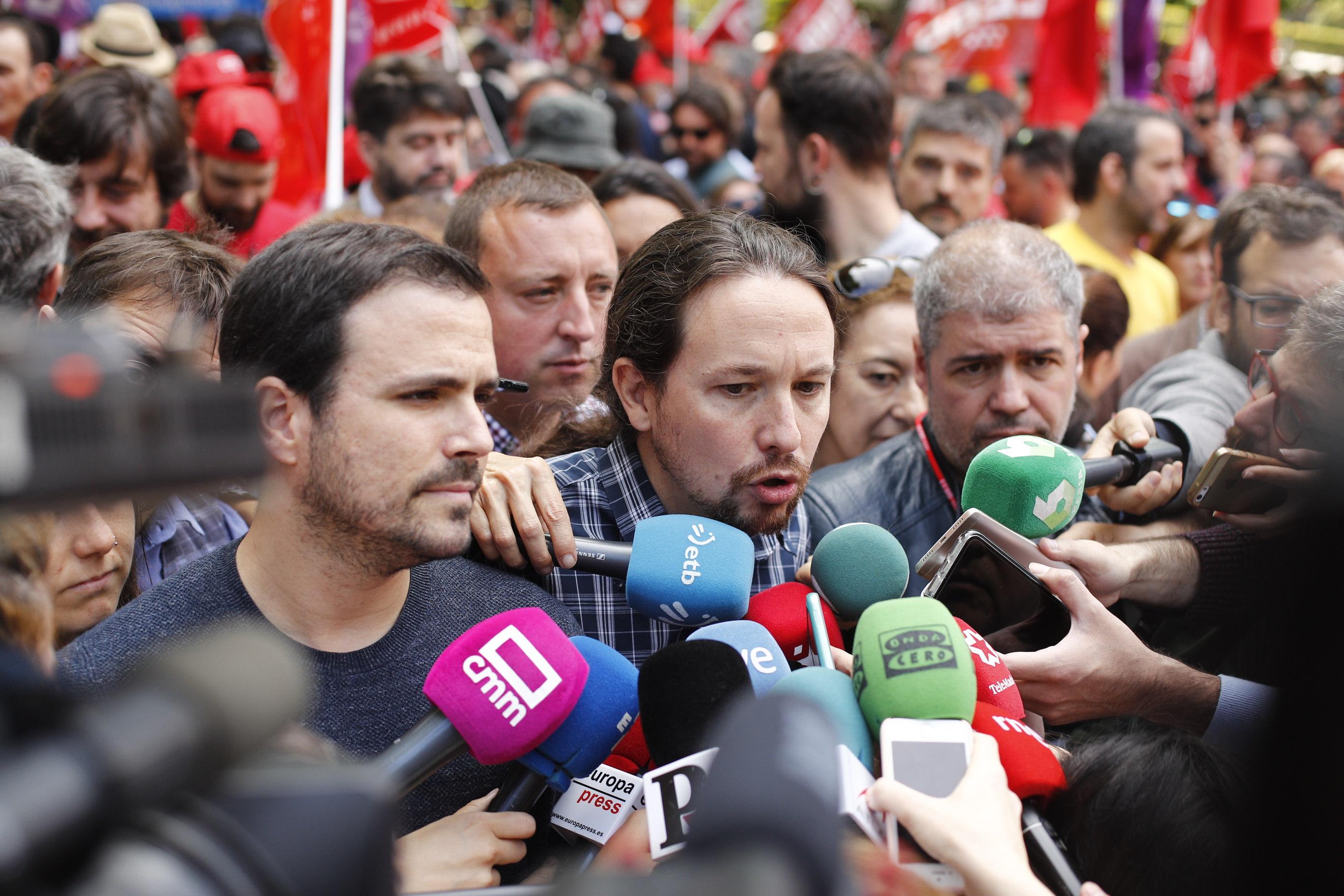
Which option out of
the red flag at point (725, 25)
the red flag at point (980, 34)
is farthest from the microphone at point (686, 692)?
the red flag at point (725, 25)

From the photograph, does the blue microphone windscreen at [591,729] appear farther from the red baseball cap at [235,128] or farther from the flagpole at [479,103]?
the flagpole at [479,103]

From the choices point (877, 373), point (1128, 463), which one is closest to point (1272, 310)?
point (1128, 463)

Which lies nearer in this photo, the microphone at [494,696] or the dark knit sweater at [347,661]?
the microphone at [494,696]

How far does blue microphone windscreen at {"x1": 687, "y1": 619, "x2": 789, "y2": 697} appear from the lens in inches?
70.0

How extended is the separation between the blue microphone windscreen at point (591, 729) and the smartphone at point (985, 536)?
702 millimetres

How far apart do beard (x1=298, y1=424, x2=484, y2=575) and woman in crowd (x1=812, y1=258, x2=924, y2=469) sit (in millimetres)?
2052

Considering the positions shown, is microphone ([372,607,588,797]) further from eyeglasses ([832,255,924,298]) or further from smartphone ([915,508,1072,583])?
eyeglasses ([832,255,924,298])

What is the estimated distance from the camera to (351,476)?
2061mm

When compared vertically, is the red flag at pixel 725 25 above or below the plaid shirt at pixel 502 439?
above

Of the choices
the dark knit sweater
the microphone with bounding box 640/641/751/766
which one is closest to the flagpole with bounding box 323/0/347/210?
the dark knit sweater

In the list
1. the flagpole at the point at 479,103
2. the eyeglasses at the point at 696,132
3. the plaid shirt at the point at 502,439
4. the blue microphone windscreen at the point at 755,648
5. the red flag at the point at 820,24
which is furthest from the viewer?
the red flag at the point at 820,24

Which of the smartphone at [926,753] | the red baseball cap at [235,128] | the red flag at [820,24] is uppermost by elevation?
the red flag at [820,24]

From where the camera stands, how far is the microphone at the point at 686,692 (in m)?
1.56

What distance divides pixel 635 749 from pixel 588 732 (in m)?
0.19
